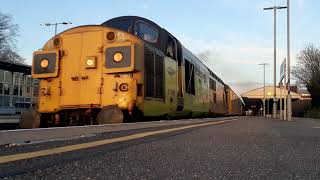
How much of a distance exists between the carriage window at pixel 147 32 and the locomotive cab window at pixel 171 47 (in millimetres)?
811

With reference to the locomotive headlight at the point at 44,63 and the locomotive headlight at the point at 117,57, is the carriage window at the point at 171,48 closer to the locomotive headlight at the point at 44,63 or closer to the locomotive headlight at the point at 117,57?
the locomotive headlight at the point at 117,57

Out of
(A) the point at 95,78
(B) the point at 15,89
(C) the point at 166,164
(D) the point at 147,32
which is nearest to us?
(C) the point at 166,164

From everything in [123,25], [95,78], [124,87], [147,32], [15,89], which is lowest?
[124,87]

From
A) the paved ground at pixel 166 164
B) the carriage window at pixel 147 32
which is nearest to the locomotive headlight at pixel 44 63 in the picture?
the carriage window at pixel 147 32

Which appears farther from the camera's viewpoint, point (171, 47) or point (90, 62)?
point (171, 47)

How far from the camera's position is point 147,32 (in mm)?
11789

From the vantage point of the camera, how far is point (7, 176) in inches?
109

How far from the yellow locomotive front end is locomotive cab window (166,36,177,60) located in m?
3.03

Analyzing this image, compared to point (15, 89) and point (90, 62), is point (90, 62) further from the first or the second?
point (15, 89)

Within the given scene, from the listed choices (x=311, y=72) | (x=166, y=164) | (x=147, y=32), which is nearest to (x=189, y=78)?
(x=147, y=32)

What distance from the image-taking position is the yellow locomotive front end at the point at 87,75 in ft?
30.0

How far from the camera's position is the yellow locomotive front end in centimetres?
916

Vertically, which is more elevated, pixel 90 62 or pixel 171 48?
pixel 171 48

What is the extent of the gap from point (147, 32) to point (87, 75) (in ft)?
9.63
